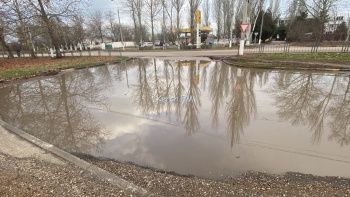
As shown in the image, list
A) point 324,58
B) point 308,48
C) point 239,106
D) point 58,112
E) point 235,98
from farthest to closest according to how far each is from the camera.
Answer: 1. point 308,48
2. point 324,58
3. point 235,98
4. point 58,112
5. point 239,106

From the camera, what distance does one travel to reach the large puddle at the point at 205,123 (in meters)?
3.88

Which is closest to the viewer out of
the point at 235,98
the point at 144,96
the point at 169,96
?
the point at 235,98

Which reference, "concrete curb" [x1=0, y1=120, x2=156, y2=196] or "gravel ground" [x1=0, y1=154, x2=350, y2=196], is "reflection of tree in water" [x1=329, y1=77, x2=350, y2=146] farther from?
"concrete curb" [x1=0, y1=120, x2=156, y2=196]

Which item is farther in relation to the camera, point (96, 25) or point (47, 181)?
point (96, 25)

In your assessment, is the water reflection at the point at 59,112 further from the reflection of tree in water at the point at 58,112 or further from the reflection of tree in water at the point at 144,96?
the reflection of tree in water at the point at 144,96

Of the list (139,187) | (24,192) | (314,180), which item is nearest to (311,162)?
(314,180)

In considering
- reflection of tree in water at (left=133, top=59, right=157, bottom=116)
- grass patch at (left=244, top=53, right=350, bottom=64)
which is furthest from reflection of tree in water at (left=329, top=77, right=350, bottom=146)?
grass patch at (left=244, top=53, right=350, bottom=64)

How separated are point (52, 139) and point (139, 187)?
129 inches

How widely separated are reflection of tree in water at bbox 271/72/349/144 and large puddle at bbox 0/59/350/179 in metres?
0.02

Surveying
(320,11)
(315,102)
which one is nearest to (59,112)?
(315,102)

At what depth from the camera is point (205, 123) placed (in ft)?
18.3

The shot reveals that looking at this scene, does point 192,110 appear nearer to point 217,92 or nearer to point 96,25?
point 217,92

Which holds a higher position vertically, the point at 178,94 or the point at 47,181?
the point at 178,94

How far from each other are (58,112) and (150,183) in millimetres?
5356
